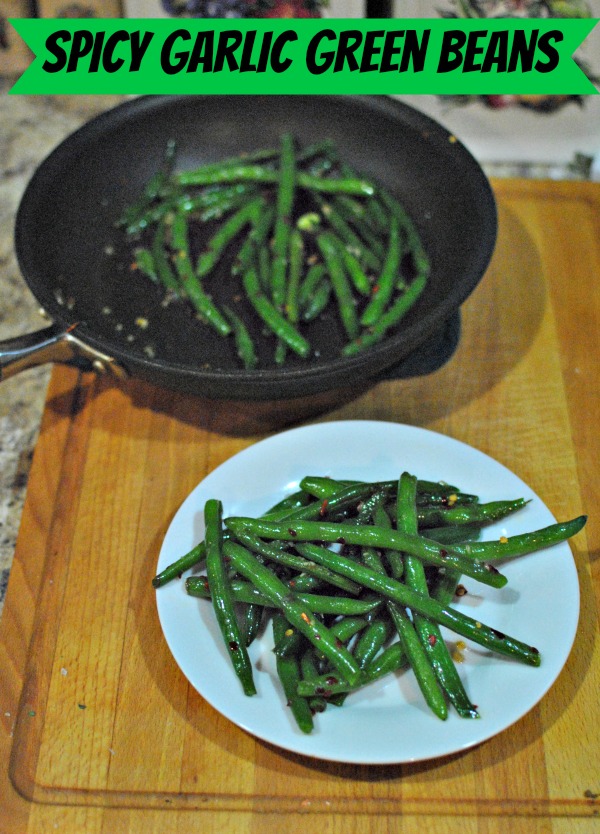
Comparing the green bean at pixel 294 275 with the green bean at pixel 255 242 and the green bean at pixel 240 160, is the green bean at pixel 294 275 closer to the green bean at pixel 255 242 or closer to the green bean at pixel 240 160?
the green bean at pixel 255 242

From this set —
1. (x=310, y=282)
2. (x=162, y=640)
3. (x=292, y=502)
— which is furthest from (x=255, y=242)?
(x=162, y=640)

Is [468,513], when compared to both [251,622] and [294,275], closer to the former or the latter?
[251,622]

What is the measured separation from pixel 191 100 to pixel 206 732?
6.19 feet

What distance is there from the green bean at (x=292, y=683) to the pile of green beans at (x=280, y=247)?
2.46 feet

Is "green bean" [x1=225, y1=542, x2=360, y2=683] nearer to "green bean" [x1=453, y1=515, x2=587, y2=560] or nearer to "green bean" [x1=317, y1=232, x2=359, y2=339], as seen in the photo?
"green bean" [x1=453, y1=515, x2=587, y2=560]

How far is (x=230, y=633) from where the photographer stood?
160cm

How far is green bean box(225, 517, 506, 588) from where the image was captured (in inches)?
63.3

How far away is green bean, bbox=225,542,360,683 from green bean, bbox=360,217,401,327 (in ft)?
2.65

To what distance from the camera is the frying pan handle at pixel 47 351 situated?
1.94 metres

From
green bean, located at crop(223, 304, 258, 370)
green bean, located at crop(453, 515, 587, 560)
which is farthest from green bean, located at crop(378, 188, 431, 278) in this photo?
green bean, located at crop(453, 515, 587, 560)

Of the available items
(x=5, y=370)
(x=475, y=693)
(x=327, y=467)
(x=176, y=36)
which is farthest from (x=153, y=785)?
(x=176, y=36)

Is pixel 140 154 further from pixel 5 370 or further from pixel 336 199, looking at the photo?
pixel 5 370

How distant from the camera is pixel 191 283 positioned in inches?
89.7

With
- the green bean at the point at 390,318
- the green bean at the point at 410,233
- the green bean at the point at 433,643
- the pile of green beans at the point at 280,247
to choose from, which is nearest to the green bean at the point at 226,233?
the pile of green beans at the point at 280,247
